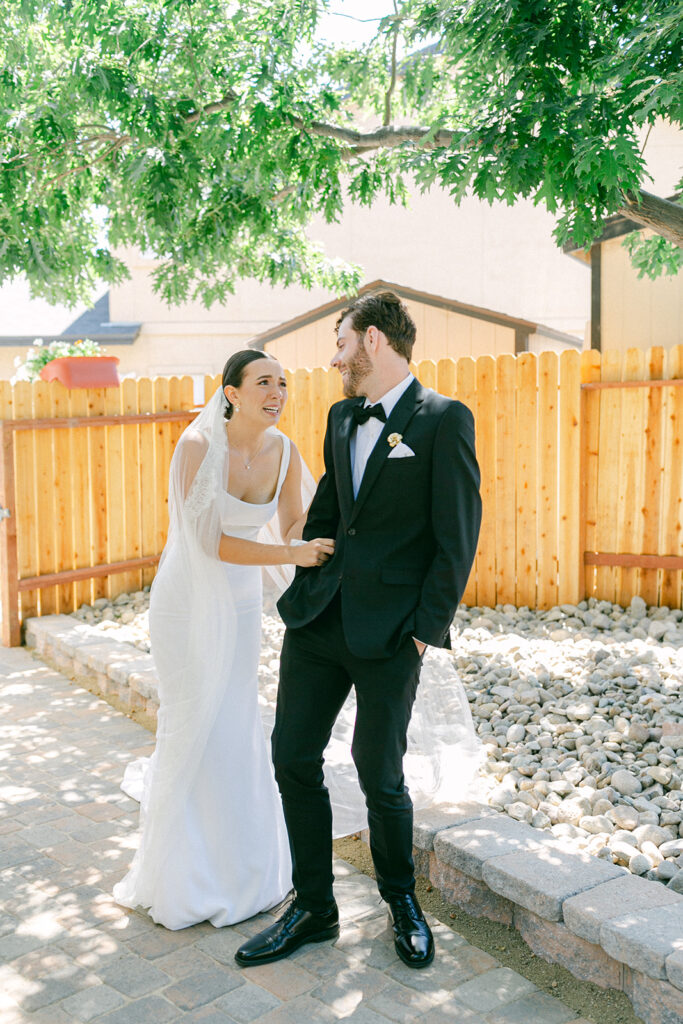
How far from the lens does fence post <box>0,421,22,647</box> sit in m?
7.58

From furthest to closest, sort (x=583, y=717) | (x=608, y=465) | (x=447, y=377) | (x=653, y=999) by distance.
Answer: (x=447, y=377) < (x=608, y=465) < (x=583, y=717) < (x=653, y=999)

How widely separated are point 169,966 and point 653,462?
5.15 meters

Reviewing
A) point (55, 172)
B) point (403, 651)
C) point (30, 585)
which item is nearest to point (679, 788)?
point (403, 651)

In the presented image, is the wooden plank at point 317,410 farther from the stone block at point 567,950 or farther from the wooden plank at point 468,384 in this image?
the stone block at point 567,950

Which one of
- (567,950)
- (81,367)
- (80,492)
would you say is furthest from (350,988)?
(81,367)

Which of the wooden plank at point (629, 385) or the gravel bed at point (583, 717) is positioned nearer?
the gravel bed at point (583, 717)

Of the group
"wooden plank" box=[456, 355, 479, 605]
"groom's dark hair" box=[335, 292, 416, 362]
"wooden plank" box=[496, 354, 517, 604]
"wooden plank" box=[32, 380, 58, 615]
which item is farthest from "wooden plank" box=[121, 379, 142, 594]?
"groom's dark hair" box=[335, 292, 416, 362]

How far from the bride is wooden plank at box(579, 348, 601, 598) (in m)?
4.06

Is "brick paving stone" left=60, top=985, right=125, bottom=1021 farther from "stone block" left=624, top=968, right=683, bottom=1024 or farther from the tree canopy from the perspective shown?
the tree canopy

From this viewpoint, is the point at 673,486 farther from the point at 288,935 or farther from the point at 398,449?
the point at 288,935

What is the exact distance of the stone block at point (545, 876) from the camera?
315 cm

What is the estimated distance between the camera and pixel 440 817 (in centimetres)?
379

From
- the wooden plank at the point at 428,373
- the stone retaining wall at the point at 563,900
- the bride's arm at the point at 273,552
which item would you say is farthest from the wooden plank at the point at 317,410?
the stone retaining wall at the point at 563,900

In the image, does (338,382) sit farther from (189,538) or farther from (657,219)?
(189,538)
